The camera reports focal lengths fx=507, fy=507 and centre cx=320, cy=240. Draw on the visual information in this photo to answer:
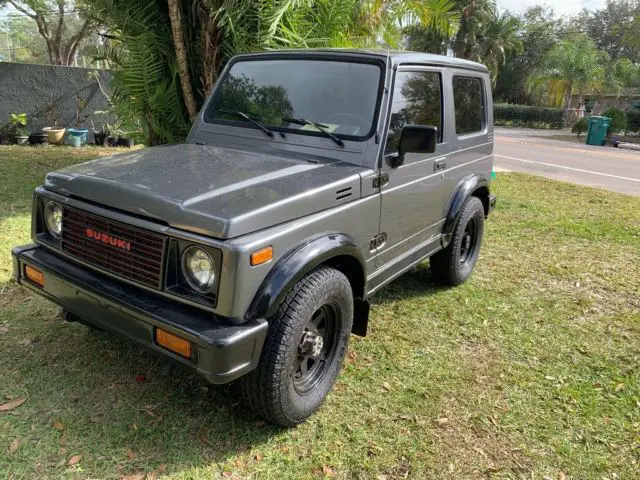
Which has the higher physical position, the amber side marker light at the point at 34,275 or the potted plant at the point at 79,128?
the potted plant at the point at 79,128

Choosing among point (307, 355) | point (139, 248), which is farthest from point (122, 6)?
point (307, 355)

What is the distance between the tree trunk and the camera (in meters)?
5.90

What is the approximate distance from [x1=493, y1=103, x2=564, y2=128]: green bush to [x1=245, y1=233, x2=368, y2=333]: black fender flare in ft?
106

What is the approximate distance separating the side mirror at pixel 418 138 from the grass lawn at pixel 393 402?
1.45 m

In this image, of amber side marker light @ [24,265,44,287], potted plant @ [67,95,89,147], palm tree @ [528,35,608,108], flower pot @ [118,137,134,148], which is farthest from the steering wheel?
palm tree @ [528,35,608,108]

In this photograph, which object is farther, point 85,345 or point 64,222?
point 85,345

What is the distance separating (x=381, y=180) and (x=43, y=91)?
37.8ft

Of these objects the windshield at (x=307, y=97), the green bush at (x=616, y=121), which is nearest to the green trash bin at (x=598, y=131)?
the green bush at (x=616, y=121)

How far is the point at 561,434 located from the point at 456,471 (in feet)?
2.42

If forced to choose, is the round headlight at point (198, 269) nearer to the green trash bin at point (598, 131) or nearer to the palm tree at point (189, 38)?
the palm tree at point (189, 38)

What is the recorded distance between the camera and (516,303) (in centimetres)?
448

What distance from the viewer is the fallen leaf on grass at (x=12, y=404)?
2.74 meters

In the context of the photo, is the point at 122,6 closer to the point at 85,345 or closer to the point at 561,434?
the point at 85,345

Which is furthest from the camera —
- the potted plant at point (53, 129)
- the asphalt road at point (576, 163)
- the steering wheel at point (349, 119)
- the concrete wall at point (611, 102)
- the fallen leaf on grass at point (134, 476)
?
the concrete wall at point (611, 102)
